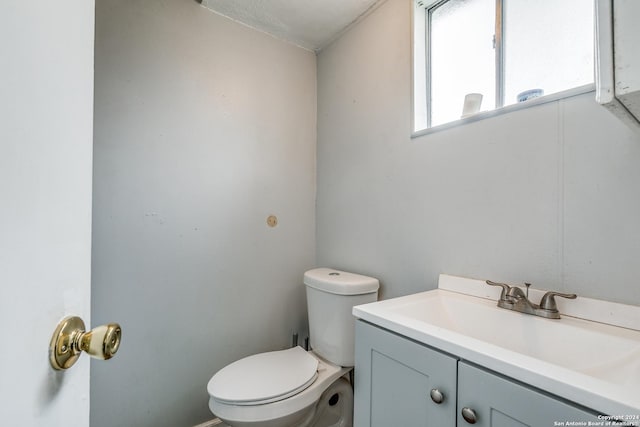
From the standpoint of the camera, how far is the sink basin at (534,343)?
50 cm

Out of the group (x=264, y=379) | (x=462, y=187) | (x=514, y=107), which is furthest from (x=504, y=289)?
(x=264, y=379)

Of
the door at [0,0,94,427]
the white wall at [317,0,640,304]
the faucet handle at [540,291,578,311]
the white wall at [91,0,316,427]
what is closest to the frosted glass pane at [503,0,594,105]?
the white wall at [317,0,640,304]

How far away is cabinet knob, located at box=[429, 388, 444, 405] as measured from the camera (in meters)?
0.67

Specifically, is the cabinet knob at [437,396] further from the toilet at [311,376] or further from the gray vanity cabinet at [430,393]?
the toilet at [311,376]

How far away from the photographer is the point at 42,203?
1.18 feet

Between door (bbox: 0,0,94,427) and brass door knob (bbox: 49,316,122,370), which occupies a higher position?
door (bbox: 0,0,94,427)

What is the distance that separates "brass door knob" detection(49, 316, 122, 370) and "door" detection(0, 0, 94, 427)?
0.01 m

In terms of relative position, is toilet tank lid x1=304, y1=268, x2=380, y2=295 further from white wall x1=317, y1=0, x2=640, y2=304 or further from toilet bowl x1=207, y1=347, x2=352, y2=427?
toilet bowl x1=207, y1=347, x2=352, y2=427

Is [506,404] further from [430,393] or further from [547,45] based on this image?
[547,45]

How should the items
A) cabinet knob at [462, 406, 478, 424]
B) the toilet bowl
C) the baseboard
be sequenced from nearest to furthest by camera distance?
cabinet knob at [462, 406, 478, 424], the toilet bowl, the baseboard

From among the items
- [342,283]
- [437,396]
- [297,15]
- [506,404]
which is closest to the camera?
[506,404]

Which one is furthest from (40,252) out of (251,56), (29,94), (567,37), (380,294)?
(251,56)

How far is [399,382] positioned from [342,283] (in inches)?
22.4

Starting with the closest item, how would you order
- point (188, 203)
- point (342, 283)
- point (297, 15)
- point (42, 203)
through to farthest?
point (42, 203) → point (342, 283) → point (188, 203) → point (297, 15)
